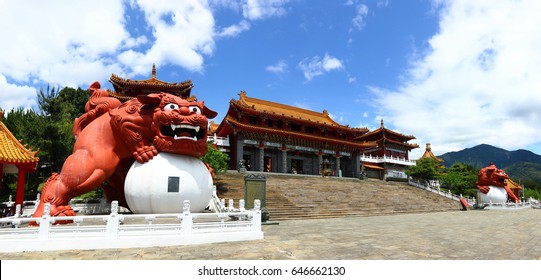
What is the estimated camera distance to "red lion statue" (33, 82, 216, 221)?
9188 mm

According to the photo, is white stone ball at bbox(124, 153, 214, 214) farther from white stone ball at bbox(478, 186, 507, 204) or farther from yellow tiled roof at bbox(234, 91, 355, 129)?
white stone ball at bbox(478, 186, 507, 204)

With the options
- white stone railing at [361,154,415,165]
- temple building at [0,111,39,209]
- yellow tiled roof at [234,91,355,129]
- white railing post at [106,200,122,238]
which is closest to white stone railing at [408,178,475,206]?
yellow tiled roof at [234,91,355,129]

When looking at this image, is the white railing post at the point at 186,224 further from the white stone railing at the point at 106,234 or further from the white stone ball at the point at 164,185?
the white stone ball at the point at 164,185

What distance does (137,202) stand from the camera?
9156mm

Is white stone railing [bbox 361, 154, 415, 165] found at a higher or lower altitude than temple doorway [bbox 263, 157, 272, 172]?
higher

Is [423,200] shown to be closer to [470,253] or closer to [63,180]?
[470,253]

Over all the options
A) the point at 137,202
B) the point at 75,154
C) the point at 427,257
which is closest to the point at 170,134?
the point at 137,202

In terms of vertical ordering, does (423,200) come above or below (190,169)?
below

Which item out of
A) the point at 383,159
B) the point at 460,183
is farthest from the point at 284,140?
the point at 460,183

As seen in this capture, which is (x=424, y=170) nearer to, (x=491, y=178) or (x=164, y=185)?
(x=491, y=178)

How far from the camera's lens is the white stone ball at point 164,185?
905 cm

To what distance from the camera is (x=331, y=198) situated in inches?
739

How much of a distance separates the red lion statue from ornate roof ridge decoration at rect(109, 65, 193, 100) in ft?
59.3

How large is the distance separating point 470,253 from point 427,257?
1.23 meters
